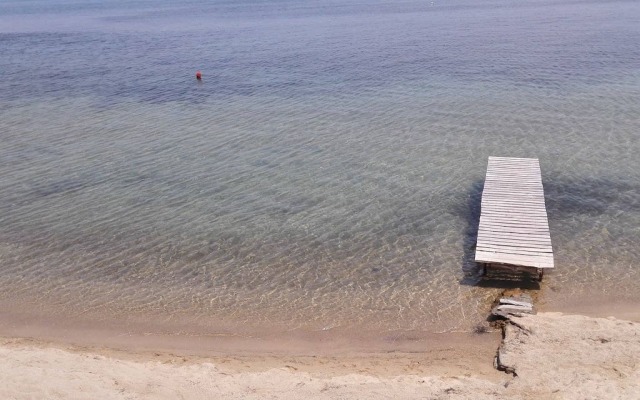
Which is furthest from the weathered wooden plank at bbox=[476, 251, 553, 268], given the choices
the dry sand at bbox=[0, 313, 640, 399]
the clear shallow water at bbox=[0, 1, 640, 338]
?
the dry sand at bbox=[0, 313, 640, 399]

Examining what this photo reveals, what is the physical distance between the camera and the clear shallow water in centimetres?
1645

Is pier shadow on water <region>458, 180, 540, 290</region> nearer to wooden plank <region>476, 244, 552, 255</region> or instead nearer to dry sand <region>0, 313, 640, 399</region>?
wooden plank <region>476, 244, 552, 255</region>

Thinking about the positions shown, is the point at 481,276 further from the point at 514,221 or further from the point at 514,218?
the point at 514,218

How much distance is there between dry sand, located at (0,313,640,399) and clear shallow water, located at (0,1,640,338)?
1.50 metres

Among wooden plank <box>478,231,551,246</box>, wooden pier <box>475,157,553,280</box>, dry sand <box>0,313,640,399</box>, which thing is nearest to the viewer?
dry sand <box>0,313,640,399</box>

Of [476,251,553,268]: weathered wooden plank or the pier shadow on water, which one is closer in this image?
[476,251,553,268]: weathered wooden plank

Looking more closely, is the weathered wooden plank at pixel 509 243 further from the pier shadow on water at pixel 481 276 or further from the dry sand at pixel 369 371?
the dry sand at pixel 369 371

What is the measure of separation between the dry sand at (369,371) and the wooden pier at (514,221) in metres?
1.99

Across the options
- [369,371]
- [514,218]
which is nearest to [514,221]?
[514,218]

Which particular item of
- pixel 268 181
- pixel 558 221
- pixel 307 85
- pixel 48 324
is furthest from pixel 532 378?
pixel 307 85

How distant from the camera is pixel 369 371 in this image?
43.1 feet

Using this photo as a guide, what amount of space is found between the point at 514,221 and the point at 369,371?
758 cm

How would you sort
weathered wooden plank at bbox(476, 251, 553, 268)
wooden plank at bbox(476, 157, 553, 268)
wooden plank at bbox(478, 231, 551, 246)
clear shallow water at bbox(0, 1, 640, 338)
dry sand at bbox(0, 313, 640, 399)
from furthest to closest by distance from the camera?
wooden plank at bbox(478, 231, 551, 246)
clear shallow water at bbox(0, 1, 640, 338)
wooden plank at bbox(476, 157, 553, 268)
weathered wooden plank at bbox(476, 251, 553, 268)
dry sand at bbox(0, 313, 640, 399)

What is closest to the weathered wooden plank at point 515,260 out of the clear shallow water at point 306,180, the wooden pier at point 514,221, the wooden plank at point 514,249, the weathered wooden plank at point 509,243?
the wooden pier at point 514,221
